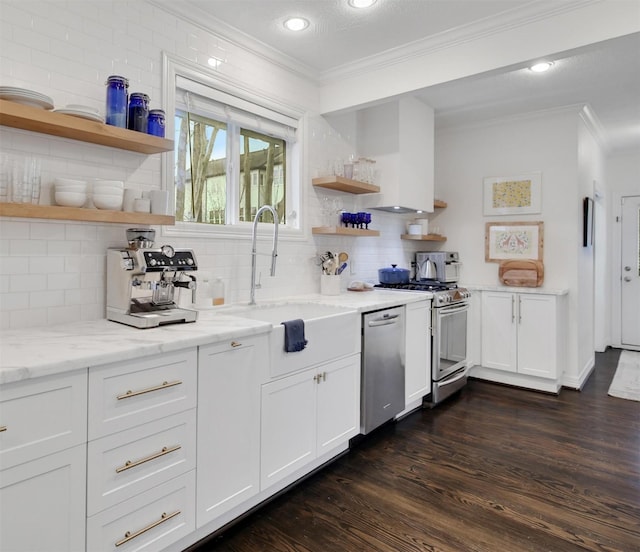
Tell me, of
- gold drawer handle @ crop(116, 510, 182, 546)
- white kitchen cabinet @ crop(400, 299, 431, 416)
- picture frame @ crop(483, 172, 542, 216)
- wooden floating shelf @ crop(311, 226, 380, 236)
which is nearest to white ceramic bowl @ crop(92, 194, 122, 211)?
gold drawer handle @ crop(116, 510, 182, 546)

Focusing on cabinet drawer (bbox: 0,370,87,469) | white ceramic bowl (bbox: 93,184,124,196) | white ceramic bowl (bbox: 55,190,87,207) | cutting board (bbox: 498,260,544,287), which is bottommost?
cabinet drawer (bbox: 0,370,87,469)

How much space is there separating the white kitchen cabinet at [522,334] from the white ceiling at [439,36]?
182 centimetres

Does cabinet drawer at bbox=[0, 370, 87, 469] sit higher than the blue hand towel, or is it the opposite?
the blue hand towel

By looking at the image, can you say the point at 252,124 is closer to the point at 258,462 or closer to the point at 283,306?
the point at 283,306

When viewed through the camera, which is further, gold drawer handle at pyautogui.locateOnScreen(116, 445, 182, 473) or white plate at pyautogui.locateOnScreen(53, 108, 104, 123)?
white plate at pyautogui.locateOnScreen(53, 108, 104, 123)

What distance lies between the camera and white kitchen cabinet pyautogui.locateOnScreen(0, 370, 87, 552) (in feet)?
4.03

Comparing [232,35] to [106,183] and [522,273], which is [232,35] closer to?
[106,183]

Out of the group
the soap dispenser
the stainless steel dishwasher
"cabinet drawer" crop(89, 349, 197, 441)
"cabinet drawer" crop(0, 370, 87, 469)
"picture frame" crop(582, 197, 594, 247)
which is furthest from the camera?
"picture frame" crop(582, 197, 594, 247)

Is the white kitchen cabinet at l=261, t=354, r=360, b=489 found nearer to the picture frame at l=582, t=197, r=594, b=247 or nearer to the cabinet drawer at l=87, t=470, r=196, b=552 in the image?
the cabinet drawer at l=87, t=470, r=196, b=552

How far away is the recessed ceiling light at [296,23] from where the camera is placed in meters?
2.61

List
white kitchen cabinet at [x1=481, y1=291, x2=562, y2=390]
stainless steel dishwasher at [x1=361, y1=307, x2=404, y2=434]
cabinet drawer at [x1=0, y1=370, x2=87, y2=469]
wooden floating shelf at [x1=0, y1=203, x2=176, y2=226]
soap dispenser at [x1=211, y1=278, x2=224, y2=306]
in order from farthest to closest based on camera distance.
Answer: white kitchen cabinet at [x1=481, y1=291, x2=562, y2=390]
stainless steel dishwasher at [x1=361, y1=307, x2=404, y2=434]
soap dispenser at [x1=211, y1=278, x2=224, y2=306]
wooden floating shelf at [x1=0, y1=203, x2=176, y2=226]
cabinet drawer at [x1=0, y1=370, x2=87, y2=469]

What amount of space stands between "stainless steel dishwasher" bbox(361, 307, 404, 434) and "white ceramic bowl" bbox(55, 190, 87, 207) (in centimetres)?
169

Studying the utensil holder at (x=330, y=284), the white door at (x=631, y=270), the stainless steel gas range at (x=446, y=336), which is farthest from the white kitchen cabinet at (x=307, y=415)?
the white door at (x=631, y=270)

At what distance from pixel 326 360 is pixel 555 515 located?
135 centimetres
